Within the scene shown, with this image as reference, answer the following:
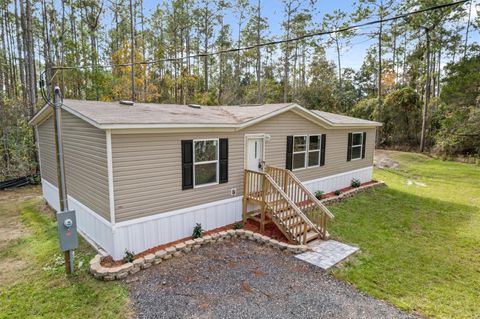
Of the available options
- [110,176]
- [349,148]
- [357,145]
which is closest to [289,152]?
[349,148]

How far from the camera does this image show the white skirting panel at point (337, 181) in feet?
33.2

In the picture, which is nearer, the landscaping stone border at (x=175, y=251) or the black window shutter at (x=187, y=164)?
the landscaping stone border at (x=175, y=251)

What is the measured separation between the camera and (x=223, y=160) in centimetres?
723

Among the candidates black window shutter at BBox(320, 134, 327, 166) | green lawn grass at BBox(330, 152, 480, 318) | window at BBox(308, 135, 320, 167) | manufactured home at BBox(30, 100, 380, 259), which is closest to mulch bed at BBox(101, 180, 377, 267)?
manufactured home at BBox(30, 100, 380, 259)

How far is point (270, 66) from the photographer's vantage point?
3231cm

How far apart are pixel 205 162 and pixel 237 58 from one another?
85.4 feet

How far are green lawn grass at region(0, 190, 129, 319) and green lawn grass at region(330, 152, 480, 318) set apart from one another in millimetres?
4166

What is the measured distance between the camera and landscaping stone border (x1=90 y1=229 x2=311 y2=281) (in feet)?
17.0

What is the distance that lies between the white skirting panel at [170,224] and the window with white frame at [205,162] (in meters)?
0.65

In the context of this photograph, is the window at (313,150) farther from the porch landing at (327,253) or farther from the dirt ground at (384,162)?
the dirt ground at (384,162)

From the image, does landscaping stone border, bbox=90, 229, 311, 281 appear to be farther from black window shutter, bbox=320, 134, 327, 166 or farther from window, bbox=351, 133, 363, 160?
window, bbox=351, 133, 363, 160

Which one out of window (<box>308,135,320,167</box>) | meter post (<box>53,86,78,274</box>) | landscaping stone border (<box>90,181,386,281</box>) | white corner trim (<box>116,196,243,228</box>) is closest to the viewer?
meter post (<box>53,86,78,274</box>)

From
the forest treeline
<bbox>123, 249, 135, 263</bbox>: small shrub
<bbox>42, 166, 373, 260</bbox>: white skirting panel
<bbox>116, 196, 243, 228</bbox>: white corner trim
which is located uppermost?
the forest treeline

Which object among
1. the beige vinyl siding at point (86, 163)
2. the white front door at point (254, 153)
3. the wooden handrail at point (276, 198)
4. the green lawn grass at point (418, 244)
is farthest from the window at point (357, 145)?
the beige vinyl siding at point (86, 163)
